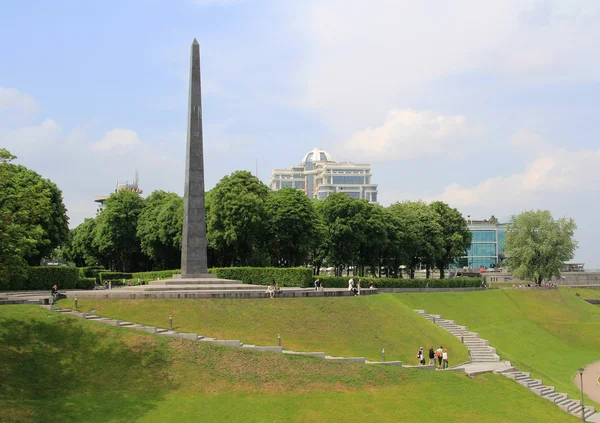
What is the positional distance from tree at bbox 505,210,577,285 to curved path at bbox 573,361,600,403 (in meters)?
45.7

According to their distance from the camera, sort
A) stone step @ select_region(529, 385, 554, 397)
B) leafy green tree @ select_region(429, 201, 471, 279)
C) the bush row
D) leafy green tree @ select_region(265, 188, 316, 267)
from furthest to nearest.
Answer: leafy green tree @ select_region(429, 201, 471, 279)
leafy green tree @ select_region(265, 188, 316, 267)
the bush row
stone step @ select_region(529, 385, 554, 397)

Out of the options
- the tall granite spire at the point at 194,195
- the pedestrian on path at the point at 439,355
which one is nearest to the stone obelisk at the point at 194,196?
the tall granite spire at the point at 194,195

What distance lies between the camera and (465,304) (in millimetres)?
82750

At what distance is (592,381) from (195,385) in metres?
36.3

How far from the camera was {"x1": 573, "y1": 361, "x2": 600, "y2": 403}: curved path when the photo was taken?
159 feet

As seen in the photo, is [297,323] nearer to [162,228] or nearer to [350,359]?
[350,359]

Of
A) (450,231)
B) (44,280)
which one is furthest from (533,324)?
(44,280)

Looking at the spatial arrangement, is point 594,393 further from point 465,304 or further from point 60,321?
point 60,321

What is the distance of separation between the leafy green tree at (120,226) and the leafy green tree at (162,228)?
263cm

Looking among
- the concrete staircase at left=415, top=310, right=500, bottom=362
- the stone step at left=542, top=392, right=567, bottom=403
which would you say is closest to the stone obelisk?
the concrete staircase at left=415, top=310, right=500, bottom=362

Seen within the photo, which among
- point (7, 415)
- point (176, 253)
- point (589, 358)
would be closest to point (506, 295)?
point (589, 358)

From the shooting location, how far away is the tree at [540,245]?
105875mm

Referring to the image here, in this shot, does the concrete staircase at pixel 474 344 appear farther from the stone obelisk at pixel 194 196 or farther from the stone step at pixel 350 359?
the stone obelisk at pixel 194 196

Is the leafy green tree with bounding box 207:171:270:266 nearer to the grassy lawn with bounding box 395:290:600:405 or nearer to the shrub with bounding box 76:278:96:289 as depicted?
the shrub with bounding box 76:278:96:289
